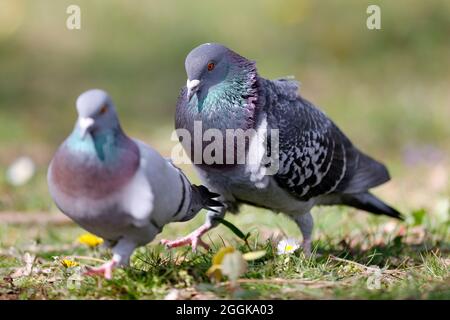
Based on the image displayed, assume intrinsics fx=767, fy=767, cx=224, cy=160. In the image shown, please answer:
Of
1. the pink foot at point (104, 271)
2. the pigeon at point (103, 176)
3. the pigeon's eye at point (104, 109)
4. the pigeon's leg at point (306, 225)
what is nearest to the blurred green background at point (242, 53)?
the pigeon's leg at point (306, 225)

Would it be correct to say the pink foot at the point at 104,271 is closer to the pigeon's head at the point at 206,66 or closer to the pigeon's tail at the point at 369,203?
the pigeon's head at the point at 206,66

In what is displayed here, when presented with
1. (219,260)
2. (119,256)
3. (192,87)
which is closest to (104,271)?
(119,256)

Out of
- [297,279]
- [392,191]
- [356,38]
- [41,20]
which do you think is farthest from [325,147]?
[41,20]

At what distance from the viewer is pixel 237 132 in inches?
188

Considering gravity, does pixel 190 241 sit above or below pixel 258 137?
below

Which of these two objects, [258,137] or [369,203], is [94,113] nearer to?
[258,137]

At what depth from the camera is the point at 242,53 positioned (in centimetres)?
1176

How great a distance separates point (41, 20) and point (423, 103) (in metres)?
6.68

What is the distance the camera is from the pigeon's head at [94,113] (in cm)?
354

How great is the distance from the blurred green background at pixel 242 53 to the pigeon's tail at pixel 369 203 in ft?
8.23

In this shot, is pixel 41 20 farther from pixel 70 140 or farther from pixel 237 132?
pixel 70 140

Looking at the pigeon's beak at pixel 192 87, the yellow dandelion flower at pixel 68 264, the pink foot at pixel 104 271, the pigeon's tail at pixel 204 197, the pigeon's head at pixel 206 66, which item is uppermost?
Result: the pigeon's head at pixel 206 66

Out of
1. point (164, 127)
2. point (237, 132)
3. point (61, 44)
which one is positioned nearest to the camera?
point (237, 132)

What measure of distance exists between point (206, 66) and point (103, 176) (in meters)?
1.38
